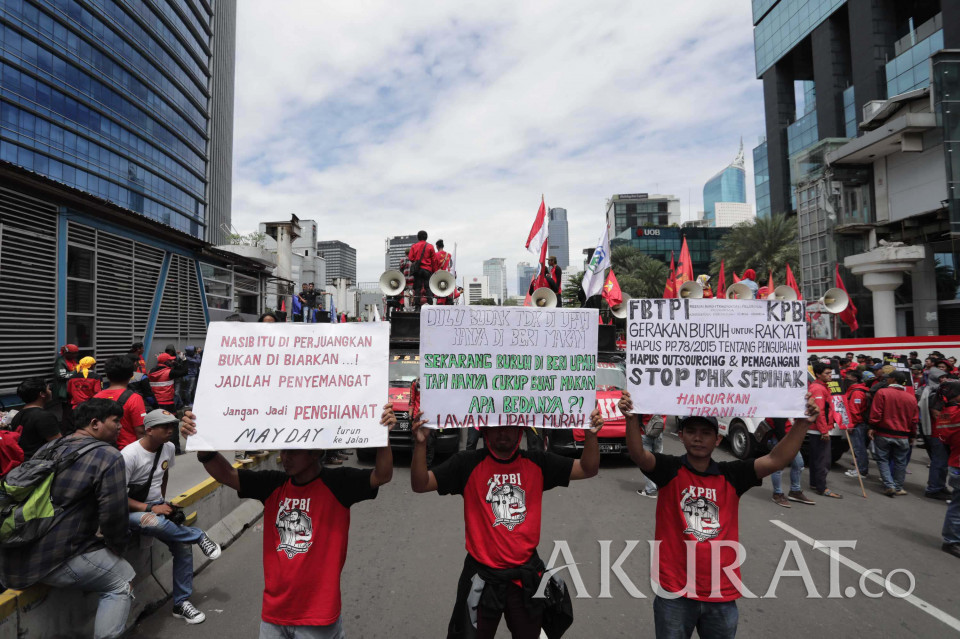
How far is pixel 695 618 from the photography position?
109 inches

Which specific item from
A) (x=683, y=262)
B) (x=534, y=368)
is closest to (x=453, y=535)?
(x=534, y=368)

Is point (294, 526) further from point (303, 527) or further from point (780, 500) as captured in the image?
point (780, 500)

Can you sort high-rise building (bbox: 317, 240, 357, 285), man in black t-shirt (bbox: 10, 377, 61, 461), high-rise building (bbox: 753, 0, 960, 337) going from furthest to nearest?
high-rise building (bbox: 317, 240, 357, 285)
high-rise building (bbox: 753, 0, 960, 337)
man in black t-shirt (bbox: 10, 377, 61, 461)

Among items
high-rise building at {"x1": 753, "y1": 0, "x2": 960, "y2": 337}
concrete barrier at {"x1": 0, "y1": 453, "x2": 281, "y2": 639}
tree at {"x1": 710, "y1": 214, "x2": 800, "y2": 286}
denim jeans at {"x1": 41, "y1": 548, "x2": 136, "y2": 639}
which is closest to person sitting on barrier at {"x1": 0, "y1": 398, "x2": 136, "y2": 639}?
denim jeans at {"x1": 41, "y1": 548, "x2": 136, "y2": 639}

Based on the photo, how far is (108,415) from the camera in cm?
318

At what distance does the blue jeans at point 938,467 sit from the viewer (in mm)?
7070

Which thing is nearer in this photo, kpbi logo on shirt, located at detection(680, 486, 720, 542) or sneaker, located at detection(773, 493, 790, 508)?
kpbi logo on shirt, located at detection(680, 486, 720, 542)

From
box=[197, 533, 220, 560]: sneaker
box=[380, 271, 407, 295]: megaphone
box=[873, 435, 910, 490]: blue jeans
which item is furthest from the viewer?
box=[380, 271, 407, 295]: megaphone

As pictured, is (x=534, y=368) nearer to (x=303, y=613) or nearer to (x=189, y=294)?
(x=303, y=613)

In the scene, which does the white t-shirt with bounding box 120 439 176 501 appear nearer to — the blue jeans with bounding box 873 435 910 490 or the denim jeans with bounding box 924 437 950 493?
the blue jeans with bounding box 873 435 910 490

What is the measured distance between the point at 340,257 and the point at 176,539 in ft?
544

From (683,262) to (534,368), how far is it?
11.0 meters

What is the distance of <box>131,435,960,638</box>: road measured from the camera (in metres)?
3.86

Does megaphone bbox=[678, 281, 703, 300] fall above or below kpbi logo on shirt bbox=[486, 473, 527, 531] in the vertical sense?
above
